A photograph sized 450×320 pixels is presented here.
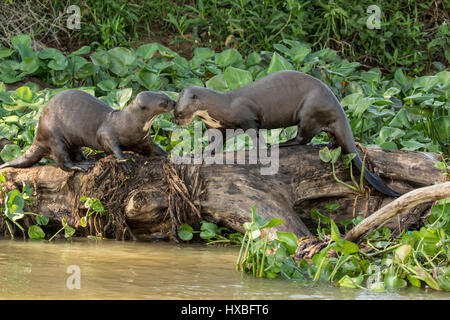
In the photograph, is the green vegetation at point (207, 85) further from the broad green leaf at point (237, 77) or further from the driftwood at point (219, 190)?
the driftwood at point (219, 190)

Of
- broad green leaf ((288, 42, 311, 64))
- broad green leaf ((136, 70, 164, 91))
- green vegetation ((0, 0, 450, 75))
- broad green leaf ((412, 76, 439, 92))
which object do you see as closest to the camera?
broad green leaf ((412, 76, 439, 92))

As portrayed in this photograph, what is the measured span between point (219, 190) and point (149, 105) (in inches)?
22.8

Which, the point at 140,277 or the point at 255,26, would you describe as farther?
the point at 255,26

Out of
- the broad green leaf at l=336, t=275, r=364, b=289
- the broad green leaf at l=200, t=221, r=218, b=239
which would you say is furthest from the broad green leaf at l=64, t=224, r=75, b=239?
the broad green leaf at l=336, t=275, r=364, b=289

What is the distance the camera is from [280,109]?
3.60 metres

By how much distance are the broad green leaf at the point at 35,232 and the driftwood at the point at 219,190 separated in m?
0.11

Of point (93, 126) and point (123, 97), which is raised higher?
point (123, 97)

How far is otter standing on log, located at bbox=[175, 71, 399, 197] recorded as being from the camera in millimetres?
3555

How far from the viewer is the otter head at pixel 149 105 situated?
11.4 ft

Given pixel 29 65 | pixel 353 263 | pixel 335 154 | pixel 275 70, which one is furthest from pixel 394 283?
pixel 29 65

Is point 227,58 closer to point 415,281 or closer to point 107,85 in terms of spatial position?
point 107,85

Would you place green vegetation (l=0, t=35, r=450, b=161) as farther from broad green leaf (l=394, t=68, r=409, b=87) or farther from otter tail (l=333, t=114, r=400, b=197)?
otter tail (l=333, t=114, r=400, b=197)

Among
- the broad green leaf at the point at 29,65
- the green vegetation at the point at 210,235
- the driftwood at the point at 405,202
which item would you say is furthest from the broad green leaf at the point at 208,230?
the broad green leaf at the point at 29,65

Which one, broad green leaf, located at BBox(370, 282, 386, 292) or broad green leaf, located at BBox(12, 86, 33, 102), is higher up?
broad green leaf, located at BBox(12, 86, 33, 102)
